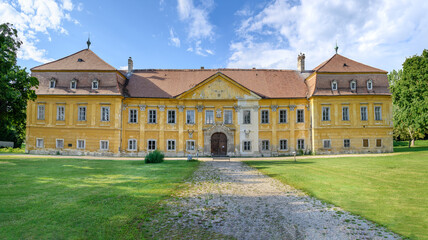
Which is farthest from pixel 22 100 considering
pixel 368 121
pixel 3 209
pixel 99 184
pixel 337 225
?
pixel 368 121

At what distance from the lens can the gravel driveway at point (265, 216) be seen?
200 inches

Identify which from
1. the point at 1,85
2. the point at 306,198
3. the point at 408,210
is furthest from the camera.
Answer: the point at 1,85

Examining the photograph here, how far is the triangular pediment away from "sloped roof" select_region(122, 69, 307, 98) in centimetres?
120

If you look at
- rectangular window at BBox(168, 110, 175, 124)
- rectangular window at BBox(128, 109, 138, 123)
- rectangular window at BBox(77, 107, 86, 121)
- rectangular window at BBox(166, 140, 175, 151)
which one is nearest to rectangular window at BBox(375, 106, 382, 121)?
rectangular window at BBox(168, 110, 175, 124)

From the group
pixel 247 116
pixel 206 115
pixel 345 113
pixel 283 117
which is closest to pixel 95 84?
pixel 206 115

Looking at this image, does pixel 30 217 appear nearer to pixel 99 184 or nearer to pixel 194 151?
pixel 99 184

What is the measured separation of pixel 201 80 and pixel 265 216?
85.5ft

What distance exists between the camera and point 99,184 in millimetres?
9445

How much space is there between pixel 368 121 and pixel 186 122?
21.0 m

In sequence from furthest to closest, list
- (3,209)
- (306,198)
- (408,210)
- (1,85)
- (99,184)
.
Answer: (1,85), (99,184), (306,198), (408,210), (3,209)

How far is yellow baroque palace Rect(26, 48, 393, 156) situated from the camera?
2767cm

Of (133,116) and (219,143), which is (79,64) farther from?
(219,143)

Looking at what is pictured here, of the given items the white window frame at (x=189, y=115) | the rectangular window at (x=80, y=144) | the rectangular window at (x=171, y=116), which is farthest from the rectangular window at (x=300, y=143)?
the rectangular window at (x=80, y=144)

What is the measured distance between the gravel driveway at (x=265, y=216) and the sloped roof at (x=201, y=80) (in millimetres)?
21832
